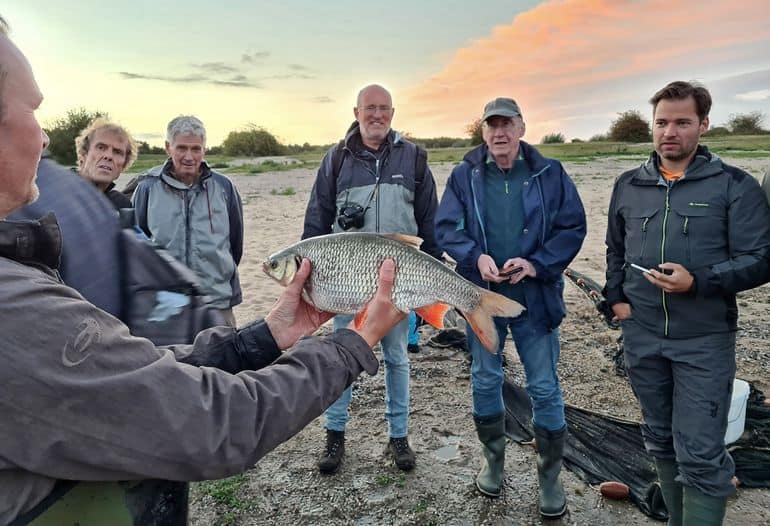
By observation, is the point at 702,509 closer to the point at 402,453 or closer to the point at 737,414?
the point at 737,414

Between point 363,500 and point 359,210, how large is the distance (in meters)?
2.28

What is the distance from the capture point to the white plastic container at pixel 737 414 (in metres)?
4.01

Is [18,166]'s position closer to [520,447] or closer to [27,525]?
[27,525]

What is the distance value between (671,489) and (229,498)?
3028 mm

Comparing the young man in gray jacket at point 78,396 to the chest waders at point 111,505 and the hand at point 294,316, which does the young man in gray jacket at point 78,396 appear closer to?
the chest waders at point 111,505

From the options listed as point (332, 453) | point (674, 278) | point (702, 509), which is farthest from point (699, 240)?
point (332, 453)

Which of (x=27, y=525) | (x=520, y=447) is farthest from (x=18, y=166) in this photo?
(x=520, y=447)

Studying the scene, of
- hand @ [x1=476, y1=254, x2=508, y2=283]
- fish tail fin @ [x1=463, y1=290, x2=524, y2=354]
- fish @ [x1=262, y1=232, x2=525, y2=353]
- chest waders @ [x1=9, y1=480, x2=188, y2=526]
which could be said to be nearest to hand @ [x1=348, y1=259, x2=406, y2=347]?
fish @ [x1=262, y1=232, x2=525, y2=353]

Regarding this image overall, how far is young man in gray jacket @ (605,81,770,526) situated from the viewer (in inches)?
123

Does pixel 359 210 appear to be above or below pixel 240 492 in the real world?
above

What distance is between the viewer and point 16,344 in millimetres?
1136

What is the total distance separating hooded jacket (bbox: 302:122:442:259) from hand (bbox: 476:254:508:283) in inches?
40.2

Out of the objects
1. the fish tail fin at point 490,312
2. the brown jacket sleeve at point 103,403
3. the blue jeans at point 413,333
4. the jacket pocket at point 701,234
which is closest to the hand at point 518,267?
the fish tail fin at point 490,312

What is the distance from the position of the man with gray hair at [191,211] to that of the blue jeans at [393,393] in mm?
1254
